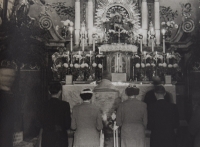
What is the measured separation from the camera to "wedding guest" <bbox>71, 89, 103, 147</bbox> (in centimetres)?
407

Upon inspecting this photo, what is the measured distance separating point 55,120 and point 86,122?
0.51m

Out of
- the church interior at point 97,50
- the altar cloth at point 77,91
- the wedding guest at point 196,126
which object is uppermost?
the church interior at point 97,50

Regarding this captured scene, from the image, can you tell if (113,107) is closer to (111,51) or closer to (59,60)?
(111,51)

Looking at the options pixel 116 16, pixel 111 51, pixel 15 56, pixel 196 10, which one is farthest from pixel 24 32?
pixel 196 10

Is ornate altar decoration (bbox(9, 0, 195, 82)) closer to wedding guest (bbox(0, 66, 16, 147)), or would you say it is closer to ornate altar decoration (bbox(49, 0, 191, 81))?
ornate altar decoration (bbox(49, 0, 191, 81))

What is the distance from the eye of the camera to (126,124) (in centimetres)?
430

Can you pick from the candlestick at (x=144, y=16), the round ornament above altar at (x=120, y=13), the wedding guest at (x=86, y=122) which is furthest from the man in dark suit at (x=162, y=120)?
the candlestick at (x=144, y=16)

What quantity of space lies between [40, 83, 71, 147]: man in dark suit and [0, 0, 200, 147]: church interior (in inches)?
44.3

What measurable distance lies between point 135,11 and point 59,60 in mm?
3585

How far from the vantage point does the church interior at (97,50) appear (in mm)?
6852

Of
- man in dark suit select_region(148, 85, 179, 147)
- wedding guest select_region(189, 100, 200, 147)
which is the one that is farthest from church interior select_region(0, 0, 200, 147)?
wedding guest select_region(189, 100, 200, 147)

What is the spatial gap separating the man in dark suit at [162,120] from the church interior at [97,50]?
868 mm

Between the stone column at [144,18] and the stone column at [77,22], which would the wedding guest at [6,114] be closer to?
the stone column at [77,22]

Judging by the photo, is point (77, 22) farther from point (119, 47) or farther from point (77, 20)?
point (119, 47)
